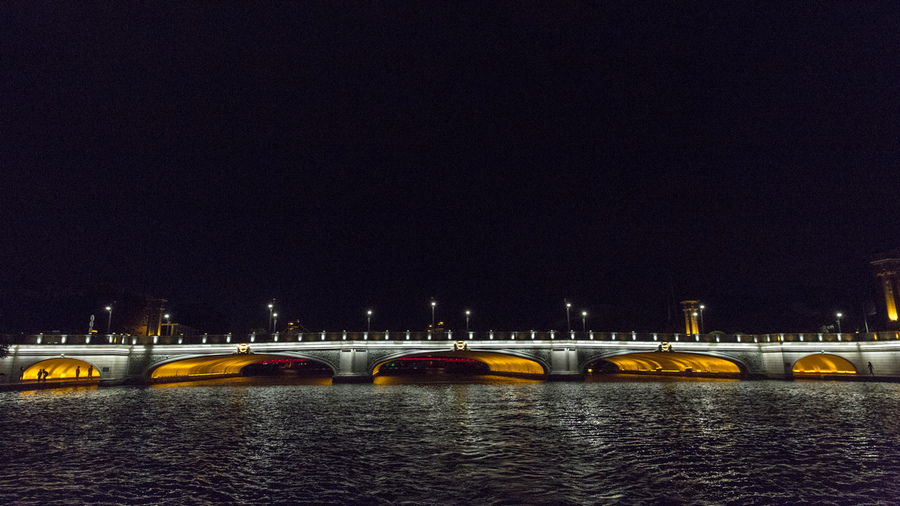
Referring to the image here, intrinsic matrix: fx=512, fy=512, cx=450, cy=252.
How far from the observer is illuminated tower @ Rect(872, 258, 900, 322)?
329 ft

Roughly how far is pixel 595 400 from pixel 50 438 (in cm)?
3792

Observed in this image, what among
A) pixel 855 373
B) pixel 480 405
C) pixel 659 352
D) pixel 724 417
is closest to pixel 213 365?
pixel 480 405

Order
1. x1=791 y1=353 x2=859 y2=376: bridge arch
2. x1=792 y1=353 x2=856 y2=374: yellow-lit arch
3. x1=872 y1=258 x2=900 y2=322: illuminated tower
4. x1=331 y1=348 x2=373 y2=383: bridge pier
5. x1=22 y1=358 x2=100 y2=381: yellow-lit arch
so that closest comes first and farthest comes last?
x1=22 y1=358 x2=100 y2=381: yellow-lit arch
x1=331 y1=348 x2=373 y2=383: bridge pier
x1=791 y1=353 x2=859 y2=376: bridge arch
x1=792 y1=353 x2=856 y2=374: yellow-lit arch
x1=872 y1=258 x2=900 y2=322: illuminated tower

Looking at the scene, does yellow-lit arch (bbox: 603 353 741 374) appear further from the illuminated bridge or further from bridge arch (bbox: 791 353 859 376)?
bridge arch (bbox: 791 353 859 376)

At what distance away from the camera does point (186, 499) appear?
14.8m

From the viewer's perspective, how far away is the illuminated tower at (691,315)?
141875mm

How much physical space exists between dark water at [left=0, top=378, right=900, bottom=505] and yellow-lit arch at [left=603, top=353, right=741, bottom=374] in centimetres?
4981

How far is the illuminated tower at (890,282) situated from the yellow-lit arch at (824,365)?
2132cm

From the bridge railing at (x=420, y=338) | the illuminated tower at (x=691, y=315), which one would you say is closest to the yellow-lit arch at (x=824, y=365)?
the bridge railing at (x=420, y=338)

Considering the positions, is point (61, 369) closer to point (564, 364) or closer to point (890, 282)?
point (564, 364)

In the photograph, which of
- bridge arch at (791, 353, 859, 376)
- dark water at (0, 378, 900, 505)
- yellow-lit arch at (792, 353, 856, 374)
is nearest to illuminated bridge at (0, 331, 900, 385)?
bridge arch at (791, 353, 859, 376)

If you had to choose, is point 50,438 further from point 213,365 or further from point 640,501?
point 213,365

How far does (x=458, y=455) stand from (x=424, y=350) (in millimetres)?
58234

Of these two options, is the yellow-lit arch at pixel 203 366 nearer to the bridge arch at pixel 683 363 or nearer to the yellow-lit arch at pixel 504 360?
the yellow-lit arch at pixel 504 360
